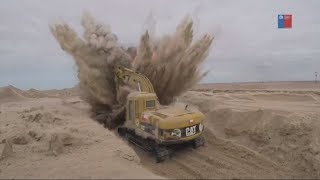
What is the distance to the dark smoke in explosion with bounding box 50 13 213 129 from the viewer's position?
1959cm

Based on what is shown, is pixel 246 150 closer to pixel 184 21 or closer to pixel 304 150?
pixel 304 150

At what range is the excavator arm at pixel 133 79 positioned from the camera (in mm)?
17500

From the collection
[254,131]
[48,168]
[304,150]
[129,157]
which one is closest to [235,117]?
[254,131]

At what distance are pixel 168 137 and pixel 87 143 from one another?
2982 millimetres

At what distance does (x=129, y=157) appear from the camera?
12250mm

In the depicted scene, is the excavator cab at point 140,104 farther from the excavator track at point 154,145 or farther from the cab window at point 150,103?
the excavator track at point 154,145

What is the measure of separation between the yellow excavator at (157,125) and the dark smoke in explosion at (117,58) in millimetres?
2612

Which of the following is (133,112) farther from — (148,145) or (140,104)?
(148,145)

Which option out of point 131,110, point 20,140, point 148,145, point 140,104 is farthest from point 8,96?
point 148,145

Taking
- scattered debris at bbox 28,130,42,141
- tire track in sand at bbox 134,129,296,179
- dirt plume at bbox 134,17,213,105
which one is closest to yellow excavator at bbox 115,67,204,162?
tire track in sand at bbox 134,129,296,179

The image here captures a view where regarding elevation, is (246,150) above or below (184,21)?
below

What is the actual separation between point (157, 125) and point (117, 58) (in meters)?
6.87

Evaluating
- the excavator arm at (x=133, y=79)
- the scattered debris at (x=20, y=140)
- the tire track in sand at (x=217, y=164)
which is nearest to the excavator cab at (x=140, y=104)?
the excavator arm at (x=133, y=79)

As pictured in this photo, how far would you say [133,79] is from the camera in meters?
18.1
